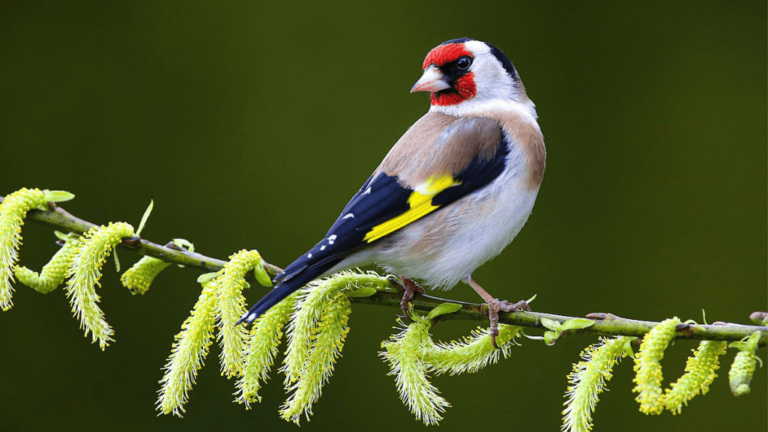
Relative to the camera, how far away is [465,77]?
1626mm

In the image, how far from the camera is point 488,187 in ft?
4.88

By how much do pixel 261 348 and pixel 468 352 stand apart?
0.32 metres

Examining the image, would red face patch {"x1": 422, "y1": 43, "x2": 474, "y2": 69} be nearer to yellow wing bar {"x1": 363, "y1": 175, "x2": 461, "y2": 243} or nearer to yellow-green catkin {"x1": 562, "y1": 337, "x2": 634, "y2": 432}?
yellow wing bar {"x1": 363, "y1": 175, "x2": 461, "y2": 243}

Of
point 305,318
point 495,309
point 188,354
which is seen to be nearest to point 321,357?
point 305,318

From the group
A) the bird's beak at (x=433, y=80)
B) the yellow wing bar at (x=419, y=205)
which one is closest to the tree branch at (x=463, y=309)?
the yellow wing bar at (x=419, y=205)

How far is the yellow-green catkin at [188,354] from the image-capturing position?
3.32 feet

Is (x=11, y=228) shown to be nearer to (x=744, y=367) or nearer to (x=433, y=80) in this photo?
(x=433, y=80)

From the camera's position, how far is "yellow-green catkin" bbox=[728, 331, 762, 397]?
92 centimetres

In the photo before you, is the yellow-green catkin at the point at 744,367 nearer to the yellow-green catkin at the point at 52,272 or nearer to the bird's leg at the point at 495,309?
the bird's leg at the point at 495,309

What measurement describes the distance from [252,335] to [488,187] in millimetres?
619

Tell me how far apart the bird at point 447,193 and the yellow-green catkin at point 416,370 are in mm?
101

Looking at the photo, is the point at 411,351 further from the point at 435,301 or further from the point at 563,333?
the point at 563,333

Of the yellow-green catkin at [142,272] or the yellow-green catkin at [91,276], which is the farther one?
the yellow-green catkin at [142,272]

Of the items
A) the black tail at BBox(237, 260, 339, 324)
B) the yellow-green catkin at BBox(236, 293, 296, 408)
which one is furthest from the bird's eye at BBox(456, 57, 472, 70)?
the yellow-green catkin at BBox(236, 293, 296, 408)
